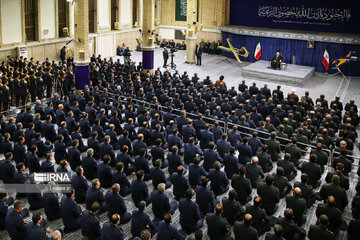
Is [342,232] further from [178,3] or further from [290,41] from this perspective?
[178,3]

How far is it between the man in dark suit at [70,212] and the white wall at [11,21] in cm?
1729

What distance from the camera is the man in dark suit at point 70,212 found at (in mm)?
8109

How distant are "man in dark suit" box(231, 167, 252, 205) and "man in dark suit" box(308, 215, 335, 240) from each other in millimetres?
2070

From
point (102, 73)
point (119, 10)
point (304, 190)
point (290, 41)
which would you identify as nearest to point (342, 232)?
point (304, 190)

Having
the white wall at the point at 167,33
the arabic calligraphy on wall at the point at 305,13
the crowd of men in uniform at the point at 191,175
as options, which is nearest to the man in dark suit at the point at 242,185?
the crowd of men in uniform at the point at 191,175

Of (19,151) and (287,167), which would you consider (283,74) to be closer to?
(287,167)

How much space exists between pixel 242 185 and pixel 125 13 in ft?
87.2

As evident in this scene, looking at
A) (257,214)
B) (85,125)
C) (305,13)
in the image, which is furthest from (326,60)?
(257,214)

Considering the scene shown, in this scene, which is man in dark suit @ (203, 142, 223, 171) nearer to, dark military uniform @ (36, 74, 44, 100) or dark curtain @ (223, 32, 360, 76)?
dark military uniform @ (36, 74, 44, 100)

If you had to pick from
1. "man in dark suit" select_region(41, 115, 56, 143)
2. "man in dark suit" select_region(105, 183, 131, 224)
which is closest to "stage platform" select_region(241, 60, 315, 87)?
"man in dark suit" select_region(41, 115, 56, 143)

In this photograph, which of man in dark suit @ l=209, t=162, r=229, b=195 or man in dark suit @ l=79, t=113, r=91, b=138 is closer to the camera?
man in dark suit @ l=209, t=162, r=229, b=195

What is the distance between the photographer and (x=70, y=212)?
8.20 meters

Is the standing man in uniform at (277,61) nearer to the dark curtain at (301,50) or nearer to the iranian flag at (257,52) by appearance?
the dark curtain at (301,50)

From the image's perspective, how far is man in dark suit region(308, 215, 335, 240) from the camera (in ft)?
23.1
